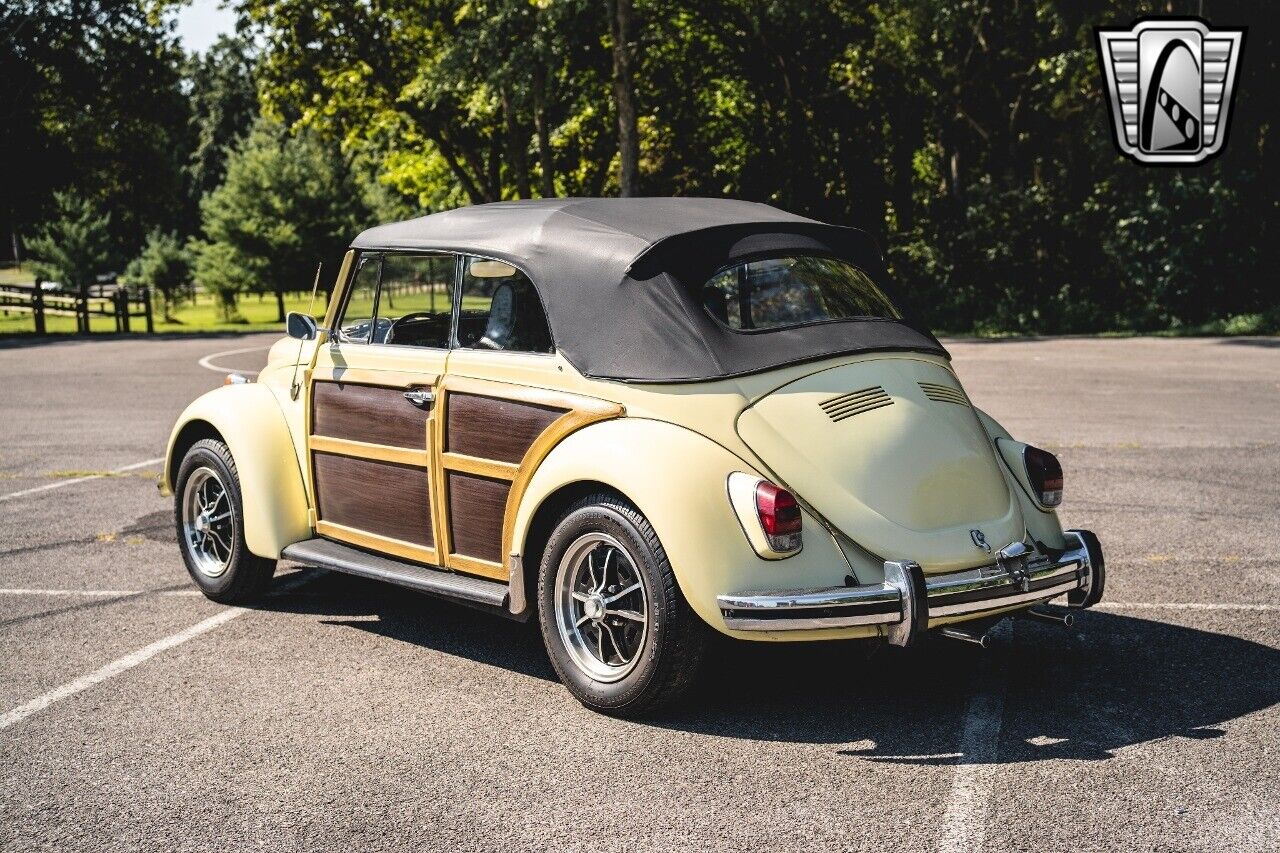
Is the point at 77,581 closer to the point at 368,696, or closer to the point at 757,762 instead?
the point at 368,696

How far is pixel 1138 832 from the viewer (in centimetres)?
373

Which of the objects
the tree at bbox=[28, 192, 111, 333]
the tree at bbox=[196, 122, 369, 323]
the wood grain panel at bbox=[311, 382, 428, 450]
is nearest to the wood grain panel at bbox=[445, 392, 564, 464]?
the wood grain panel at bbox=[311, 382, 428, 450]

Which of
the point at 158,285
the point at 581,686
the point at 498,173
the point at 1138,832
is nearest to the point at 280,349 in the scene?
the point at 581,686

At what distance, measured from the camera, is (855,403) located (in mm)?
4855

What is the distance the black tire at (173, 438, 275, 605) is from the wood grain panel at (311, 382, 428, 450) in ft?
1.87

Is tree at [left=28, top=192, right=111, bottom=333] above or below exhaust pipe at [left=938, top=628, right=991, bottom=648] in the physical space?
above

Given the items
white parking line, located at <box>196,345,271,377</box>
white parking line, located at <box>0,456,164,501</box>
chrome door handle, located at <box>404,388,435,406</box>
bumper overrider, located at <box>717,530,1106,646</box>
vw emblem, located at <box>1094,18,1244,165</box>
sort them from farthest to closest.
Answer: vw emblem, located at <box>1094,18,1244,165</box>
white parking line, located at <box>196,345,271,377</box>
white parking line, located at <box>0,456,164,501</box>
chrome door handle, located at <box>404,388,435,406</box>
bumper overrider, located at <box>717,530,1106,646</box>

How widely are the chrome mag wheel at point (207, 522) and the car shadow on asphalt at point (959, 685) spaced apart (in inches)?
31.0

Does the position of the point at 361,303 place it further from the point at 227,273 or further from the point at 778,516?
the point at 227,273

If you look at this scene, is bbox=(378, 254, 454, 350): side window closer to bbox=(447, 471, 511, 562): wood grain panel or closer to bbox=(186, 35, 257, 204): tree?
bbox=(447, 471, 511, 562): wood grain panel

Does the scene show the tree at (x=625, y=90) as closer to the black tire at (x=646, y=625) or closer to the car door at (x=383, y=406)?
the car door at (x=383, y=406)

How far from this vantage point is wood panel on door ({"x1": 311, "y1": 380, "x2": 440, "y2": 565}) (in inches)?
219

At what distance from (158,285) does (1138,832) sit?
166ft

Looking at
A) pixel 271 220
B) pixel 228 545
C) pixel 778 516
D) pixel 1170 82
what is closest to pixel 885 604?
pixel 778 516
